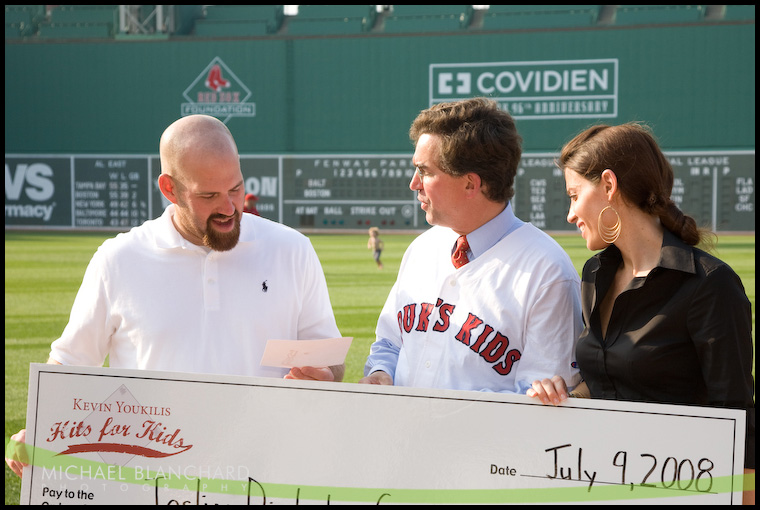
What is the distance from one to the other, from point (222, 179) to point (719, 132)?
29.1 meters

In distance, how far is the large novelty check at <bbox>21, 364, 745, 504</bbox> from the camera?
6.67 ft

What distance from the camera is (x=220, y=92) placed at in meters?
32.2

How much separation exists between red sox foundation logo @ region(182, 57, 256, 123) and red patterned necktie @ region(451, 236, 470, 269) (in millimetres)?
30444

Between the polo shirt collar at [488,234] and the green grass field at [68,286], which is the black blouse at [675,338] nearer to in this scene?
the polo shirt collar at [488,234]

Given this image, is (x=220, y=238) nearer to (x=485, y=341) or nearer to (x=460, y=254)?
(x=460, y=254)

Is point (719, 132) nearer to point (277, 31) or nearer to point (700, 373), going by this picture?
point (277, 31)

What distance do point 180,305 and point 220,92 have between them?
A: 101ft

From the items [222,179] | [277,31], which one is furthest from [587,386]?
[277,31]

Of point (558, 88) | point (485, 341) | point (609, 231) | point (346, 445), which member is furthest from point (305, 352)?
point (558, 88)

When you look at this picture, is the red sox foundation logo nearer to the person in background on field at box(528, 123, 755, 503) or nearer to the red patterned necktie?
the red patterned necktie

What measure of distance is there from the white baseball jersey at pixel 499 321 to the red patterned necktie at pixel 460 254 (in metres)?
0.02

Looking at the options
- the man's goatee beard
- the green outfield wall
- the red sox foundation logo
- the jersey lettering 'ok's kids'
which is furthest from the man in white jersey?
the red sox foundation logo

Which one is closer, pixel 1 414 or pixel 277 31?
pixel 1 414

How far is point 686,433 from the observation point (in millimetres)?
2010
